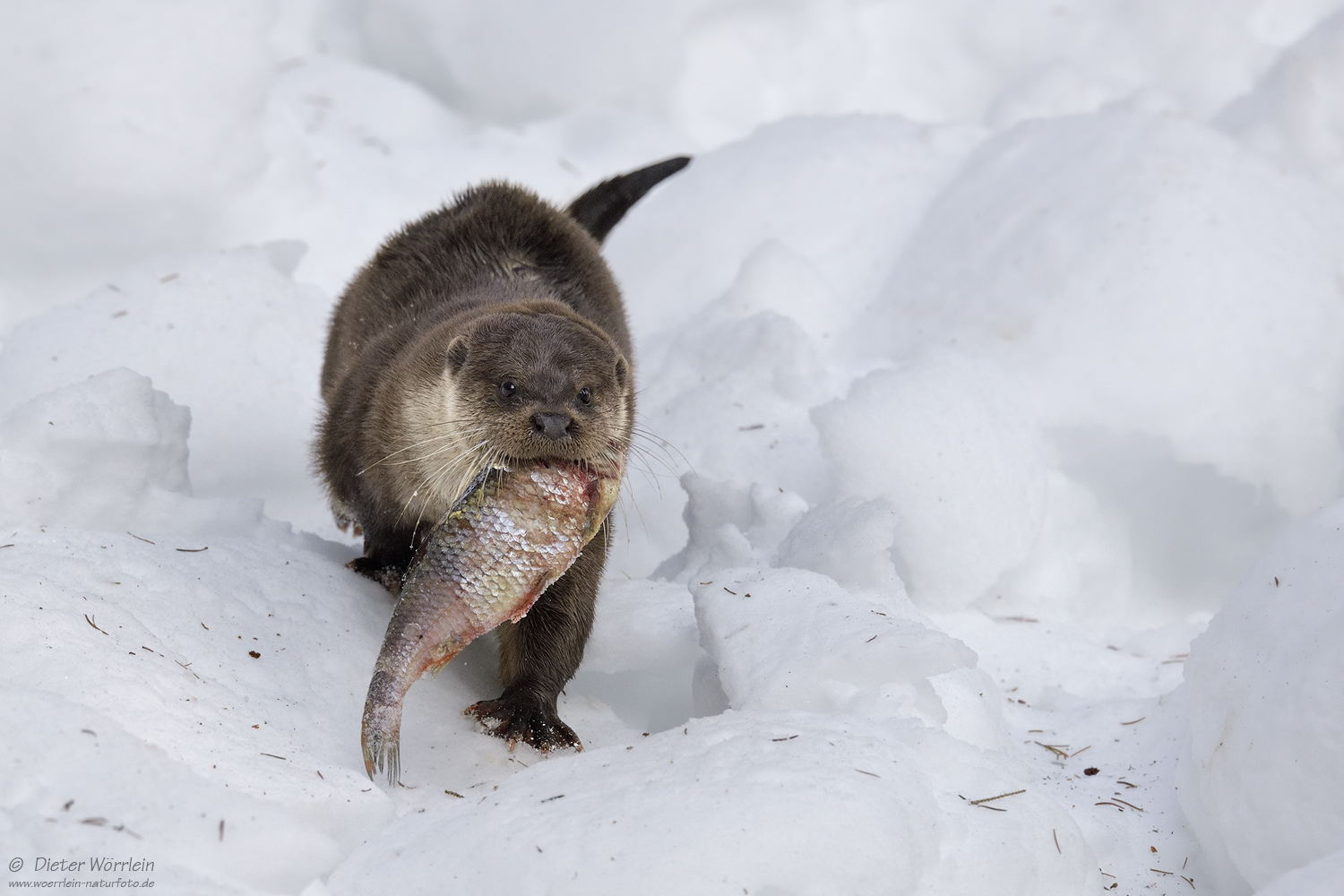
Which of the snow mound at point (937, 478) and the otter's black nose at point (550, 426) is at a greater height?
the otter's black nose at point (550, 426)

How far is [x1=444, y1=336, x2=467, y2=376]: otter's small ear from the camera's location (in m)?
2.74

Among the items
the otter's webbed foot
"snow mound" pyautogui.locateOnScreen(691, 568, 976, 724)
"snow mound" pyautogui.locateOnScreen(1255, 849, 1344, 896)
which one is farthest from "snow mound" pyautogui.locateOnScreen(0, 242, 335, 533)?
"snow mound" pyautogui.locateOnScreen(1255, 849, 1344, 896)

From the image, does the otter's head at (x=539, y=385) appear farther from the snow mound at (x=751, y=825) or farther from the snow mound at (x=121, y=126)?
the snow mound at (x=121, y=126)

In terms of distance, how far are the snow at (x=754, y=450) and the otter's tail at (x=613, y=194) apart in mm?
502

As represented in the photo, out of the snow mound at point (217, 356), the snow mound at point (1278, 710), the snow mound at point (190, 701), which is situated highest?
the snow mound at point (1278, 710)

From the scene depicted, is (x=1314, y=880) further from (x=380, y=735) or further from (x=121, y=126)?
(x=121, y=126)

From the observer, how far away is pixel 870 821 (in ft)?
6.05

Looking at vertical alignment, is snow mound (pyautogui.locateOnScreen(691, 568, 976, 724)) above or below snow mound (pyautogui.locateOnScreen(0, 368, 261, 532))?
above

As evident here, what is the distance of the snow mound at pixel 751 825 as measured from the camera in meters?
1.78

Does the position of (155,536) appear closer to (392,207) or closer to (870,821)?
(870,821)

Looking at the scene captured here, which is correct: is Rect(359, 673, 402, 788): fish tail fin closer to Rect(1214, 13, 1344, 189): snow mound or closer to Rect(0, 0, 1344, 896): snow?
Rect(0, 0, 1344, 896): snow

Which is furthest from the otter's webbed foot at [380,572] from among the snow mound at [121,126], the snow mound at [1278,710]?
the snow mound at [121,126]

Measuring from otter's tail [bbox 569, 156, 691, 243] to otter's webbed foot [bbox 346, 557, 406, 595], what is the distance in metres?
1.78

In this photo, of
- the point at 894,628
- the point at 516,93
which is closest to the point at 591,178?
the point at 516,93
